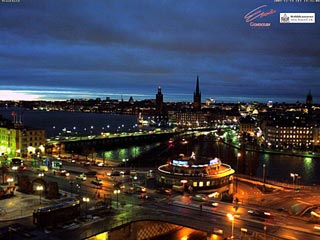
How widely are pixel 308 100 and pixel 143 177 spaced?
157148mm

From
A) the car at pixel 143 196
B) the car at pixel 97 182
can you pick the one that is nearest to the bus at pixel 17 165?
the car at pixel 97 182

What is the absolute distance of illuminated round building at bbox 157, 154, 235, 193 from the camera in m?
23.7

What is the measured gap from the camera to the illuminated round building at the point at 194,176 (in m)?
23.7

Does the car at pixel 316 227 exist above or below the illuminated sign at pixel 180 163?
below

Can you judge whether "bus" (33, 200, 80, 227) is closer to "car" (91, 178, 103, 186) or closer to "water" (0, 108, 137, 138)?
"car" (91, 178, 103, 186)

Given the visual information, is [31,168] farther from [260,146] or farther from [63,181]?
[260,146]

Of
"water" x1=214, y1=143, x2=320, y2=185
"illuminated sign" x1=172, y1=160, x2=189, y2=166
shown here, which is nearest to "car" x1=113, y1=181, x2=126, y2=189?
"illuminated sign" x1=172, y1=160, x2=189, y2=166

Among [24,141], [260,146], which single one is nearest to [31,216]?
[24,141]

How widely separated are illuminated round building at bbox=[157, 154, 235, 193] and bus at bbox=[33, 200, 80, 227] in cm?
813

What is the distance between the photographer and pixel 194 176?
936 inches

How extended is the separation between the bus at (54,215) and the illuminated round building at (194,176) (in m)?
8.13

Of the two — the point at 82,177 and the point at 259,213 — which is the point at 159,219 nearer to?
the point at 259,213

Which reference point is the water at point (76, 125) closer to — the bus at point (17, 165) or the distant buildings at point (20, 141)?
the distant buildings at point (20, 141)

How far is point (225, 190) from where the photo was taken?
2419 cm
